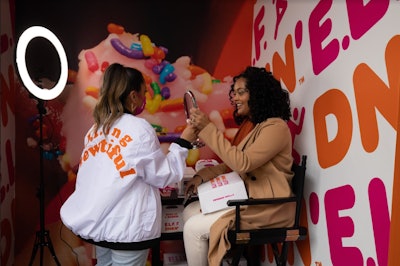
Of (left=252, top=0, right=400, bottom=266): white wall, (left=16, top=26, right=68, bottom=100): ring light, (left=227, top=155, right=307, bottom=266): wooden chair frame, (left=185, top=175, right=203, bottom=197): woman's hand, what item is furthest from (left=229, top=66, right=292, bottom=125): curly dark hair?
(left=16, top=26, right=68, bottom=100): ring light

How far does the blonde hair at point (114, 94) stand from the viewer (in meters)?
1.68

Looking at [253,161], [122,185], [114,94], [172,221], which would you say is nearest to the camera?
[122,185]

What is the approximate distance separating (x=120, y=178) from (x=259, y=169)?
2.70 feet

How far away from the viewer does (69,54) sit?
2.86 meters

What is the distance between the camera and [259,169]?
2.10 meters

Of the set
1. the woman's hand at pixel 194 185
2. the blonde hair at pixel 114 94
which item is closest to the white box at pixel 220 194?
the woman's hand at pixel 194 185

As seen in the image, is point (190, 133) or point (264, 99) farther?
point (264, 99)

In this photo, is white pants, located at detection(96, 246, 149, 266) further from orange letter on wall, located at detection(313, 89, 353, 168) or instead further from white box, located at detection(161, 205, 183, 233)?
orange letter on wall, located at detection(313, 89, 353, 168)

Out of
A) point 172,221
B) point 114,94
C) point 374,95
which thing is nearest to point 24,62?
point 114,94

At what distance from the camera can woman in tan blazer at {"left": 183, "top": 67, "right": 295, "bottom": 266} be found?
196 centimetres

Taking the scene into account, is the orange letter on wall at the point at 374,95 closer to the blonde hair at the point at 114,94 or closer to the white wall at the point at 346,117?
the white wall at the point at 346,117

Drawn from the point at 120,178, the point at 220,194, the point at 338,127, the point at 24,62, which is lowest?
the point at 220,194

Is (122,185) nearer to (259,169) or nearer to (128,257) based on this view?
(128,257)

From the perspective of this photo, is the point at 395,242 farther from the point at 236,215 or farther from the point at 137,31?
the point at 137,31
